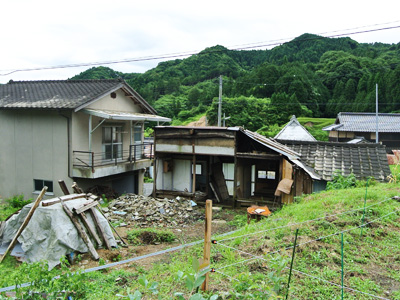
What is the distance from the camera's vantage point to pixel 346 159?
15.5 m

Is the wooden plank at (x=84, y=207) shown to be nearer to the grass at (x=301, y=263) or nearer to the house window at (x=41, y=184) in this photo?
the grass at (x=301, y=263)

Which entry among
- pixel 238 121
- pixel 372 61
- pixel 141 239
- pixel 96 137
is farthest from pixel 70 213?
pixel 372 61

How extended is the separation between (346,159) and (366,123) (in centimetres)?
2556

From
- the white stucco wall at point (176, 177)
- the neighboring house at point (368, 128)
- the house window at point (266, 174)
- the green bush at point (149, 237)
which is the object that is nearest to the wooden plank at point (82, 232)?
the green bush at point (149, 237)

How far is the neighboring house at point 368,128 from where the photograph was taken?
35.5 metres

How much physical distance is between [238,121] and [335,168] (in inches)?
1205

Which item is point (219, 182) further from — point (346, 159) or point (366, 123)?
point (366, 123)

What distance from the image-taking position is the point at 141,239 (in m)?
10.2

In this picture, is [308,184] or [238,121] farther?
[238,121]

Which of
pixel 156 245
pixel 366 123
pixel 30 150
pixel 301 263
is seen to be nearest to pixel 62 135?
pixel 30 150

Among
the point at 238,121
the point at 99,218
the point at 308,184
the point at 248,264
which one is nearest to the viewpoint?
the point at 248,264

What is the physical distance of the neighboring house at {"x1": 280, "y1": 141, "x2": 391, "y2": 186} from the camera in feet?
48.5

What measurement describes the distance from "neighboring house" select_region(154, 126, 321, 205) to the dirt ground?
5.89ft

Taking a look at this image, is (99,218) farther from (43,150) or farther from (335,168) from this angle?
(335,168)
